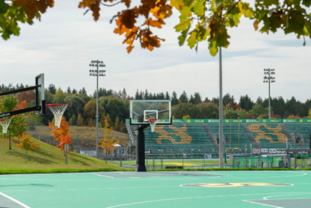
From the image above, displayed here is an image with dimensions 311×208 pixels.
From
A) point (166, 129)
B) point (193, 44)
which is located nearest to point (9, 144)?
point (166, 129)

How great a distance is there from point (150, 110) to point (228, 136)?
163ft

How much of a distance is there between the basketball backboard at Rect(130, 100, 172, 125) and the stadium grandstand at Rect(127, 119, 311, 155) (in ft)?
123

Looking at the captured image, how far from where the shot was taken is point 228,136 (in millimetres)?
81125

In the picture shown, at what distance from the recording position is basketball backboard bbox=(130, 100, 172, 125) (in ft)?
109

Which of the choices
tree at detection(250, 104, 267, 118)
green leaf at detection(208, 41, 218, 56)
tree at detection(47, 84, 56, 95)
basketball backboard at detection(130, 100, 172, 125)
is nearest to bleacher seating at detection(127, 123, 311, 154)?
basketball backboard at detection(130, 100, 172, 125)

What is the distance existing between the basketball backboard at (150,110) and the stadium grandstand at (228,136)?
3752 cm

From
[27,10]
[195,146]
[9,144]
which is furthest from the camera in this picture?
[195,146]

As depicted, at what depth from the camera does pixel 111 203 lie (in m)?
15.3

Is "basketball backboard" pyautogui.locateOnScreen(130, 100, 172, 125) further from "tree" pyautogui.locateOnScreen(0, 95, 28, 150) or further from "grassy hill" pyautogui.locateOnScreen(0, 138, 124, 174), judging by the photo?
"tree" pyautogui.locateOnScreen(0, 95, 28, 150)

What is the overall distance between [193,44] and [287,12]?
109 centimetres

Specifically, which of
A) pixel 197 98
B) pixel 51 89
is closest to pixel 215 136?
pixel 197 98

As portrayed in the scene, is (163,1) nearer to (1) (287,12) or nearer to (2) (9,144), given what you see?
(1) (287,12)

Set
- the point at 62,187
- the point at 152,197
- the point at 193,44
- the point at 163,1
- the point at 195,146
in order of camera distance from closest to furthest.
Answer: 1. the point at 163,1
2. the point at 193,44
3. the point at 152,197
4. the point at 62,187
5. the point at 195,146

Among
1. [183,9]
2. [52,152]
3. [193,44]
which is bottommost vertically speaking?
[52,152]
